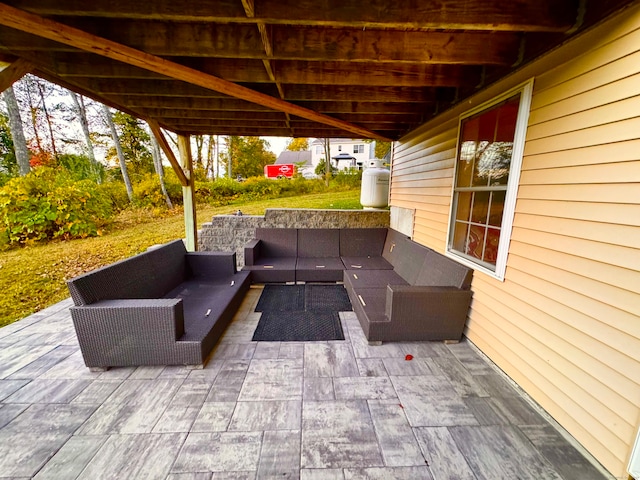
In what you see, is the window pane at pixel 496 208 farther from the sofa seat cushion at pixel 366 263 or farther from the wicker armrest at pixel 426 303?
the sofa seat cushion at pixel 366 263

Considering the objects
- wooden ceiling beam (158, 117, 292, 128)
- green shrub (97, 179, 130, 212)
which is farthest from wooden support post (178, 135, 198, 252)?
green shrub (97, 179, 130, 212)

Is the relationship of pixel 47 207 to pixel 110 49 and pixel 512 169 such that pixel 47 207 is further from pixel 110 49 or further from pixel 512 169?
pixel 512 169

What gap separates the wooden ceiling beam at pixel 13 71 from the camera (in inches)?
82.1

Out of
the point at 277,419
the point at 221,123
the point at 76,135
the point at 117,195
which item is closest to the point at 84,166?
the point at 117,195

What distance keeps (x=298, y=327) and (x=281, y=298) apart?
0.83m

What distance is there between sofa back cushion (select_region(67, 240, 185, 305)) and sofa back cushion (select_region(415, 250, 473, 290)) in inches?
118

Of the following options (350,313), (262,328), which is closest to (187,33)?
(262,328)

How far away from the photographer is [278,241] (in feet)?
15.5

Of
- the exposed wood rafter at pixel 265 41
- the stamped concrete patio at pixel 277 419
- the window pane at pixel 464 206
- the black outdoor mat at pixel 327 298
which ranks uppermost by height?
the exposed wood rafter at pixel 265 41

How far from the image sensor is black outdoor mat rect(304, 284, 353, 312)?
3350 mm

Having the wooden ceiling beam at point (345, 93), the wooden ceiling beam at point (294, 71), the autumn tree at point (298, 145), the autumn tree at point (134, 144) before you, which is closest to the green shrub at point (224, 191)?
the autumn tree at point (134, 144)

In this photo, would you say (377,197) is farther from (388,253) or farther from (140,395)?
(140,395)

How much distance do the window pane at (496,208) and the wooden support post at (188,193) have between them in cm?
488

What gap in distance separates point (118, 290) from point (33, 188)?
5.25 meters
